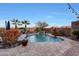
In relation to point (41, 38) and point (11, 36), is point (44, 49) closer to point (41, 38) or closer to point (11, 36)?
point (41, 38)

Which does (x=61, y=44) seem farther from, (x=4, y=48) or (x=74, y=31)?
(x=4, y=48)

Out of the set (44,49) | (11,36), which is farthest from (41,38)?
(11,36)

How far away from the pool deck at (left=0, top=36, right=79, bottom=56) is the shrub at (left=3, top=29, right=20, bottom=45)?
0.42 ft

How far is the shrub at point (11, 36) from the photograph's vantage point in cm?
614

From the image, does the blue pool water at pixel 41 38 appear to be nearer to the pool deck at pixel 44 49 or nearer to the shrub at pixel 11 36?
the pool deck at pixel 44 49

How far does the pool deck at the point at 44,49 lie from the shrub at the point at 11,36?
0.13m

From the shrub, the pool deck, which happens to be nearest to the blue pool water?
the pool deck

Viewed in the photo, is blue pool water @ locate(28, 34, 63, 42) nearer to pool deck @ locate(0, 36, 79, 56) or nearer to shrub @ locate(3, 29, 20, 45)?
pool deck @ locate(0, 36, 79, 56)

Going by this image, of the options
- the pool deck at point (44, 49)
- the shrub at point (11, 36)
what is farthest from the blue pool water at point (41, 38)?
the shrub at point (11, 36)

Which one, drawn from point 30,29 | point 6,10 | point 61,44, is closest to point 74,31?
point 61,44

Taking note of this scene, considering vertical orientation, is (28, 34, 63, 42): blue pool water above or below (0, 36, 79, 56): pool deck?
above

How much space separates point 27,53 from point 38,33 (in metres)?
0.35

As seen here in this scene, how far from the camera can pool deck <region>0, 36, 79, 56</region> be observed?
6109mm

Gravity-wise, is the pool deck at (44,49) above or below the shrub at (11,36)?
below
